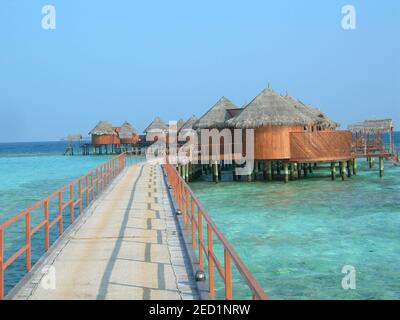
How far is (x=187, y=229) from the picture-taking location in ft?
30.7

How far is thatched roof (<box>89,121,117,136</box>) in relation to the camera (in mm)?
68000

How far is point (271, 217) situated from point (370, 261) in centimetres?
560

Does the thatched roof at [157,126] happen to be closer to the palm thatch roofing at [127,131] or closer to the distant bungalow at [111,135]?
the distant bungalow at [111,135]

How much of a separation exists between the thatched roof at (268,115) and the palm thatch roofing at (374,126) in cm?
1472

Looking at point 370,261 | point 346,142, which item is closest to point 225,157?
point 346,142

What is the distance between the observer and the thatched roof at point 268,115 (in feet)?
83.0

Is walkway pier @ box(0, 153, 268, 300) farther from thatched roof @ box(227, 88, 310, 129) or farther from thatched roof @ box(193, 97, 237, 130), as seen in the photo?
thatched roof @ box(193, 97, 237, 130)

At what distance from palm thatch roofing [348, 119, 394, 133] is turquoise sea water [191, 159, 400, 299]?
1548 cm

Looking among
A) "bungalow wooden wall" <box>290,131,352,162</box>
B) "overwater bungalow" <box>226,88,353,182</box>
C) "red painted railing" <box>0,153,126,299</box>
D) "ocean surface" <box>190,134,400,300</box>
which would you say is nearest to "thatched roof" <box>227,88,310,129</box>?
"overwater bungalow" <box>226,88,353,182</box>

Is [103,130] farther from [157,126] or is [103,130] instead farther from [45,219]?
[45,219]

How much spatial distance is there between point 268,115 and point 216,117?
5.88 meters
